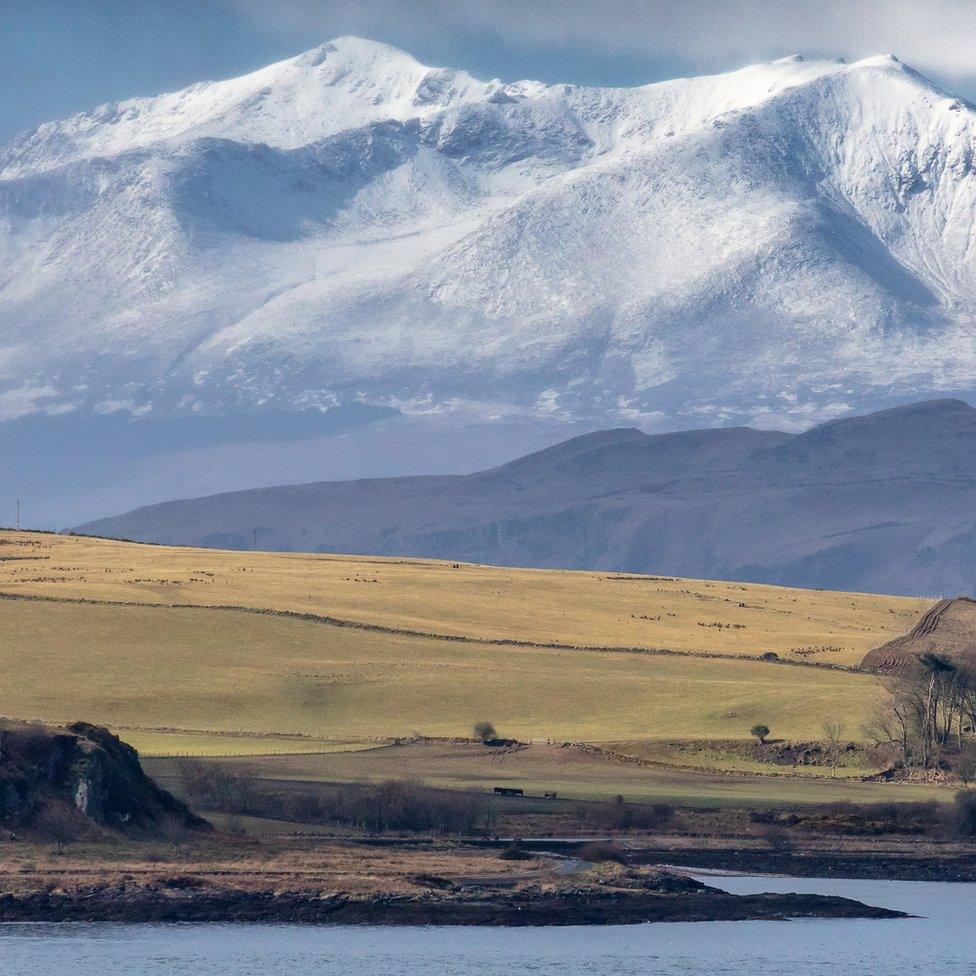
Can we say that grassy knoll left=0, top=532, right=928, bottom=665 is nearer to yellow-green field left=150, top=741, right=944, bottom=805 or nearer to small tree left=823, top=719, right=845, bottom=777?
small tree left=823, top=719, right=845, bottom=777

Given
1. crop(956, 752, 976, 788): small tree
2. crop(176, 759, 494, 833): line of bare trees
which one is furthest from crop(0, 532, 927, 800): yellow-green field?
crop(176, 759, 494, 833): line of bare trees

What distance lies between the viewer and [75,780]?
2859 inches

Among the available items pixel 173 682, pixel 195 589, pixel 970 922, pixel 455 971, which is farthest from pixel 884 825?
pixel 195 589

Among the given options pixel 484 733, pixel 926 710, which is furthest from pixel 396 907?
pixel 926 710

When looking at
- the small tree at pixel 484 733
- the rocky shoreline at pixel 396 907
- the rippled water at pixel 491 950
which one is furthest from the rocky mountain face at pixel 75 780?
the small tree at pixel 484 733

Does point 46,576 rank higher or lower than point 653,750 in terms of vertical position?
higher

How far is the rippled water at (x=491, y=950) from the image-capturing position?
61.5 meters

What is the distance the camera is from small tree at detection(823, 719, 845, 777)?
104 metres

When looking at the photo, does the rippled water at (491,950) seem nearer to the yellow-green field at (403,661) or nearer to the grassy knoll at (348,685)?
the yellow-green field at (403,661)

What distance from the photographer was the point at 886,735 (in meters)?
106

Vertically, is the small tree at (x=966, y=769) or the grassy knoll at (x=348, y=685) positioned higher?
the grassy knoll at (x=348, y=685)

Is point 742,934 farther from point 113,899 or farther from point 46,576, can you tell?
point 46,576

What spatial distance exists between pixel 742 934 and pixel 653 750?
1374 inches

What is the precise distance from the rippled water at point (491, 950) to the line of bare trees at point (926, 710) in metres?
34.0
